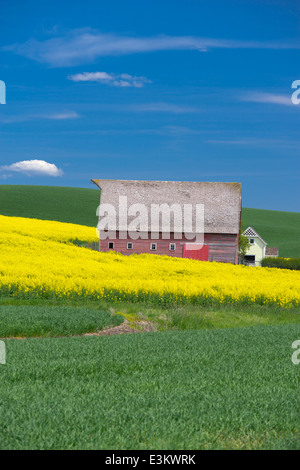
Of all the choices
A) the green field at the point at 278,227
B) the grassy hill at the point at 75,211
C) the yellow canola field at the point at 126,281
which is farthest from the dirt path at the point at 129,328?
the grassy hill at the point at 75,211

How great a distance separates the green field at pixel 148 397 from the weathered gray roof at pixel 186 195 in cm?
3548

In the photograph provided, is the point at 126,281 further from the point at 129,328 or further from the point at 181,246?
the point at 181,246

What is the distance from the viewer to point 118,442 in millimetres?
5320

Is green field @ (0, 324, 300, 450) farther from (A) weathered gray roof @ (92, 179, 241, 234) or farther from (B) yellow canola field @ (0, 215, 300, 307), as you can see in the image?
(A) weathered gray roof @ (92, 179, 241, 234)

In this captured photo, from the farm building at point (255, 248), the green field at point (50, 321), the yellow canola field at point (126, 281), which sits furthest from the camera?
the farm building at point (255, 248)

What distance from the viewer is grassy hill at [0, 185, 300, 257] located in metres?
85.1

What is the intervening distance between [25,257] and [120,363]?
21.9 m

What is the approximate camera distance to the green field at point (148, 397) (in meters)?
5.50

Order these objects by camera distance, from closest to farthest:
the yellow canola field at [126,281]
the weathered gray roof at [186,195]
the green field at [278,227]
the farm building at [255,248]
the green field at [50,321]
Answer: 1. the green field at [50,321]
2. the yellow canola field at [126,281]
3. the weathered gray roof at [186,195]
4. the farm building at [255,248]
5. the green field at [278,227]

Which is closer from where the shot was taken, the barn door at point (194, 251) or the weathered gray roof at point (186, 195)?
the barn door at point (194, 251)

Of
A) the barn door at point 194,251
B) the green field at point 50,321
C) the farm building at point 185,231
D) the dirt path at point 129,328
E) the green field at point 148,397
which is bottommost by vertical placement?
the dirt path at point 129,328

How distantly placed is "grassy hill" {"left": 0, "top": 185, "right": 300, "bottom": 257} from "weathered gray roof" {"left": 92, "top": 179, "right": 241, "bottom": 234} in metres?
33.2

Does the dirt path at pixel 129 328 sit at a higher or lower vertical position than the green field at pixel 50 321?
lower

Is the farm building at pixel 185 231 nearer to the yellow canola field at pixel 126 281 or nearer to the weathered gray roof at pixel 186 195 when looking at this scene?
the weathered gray roof at pixel 186 195
